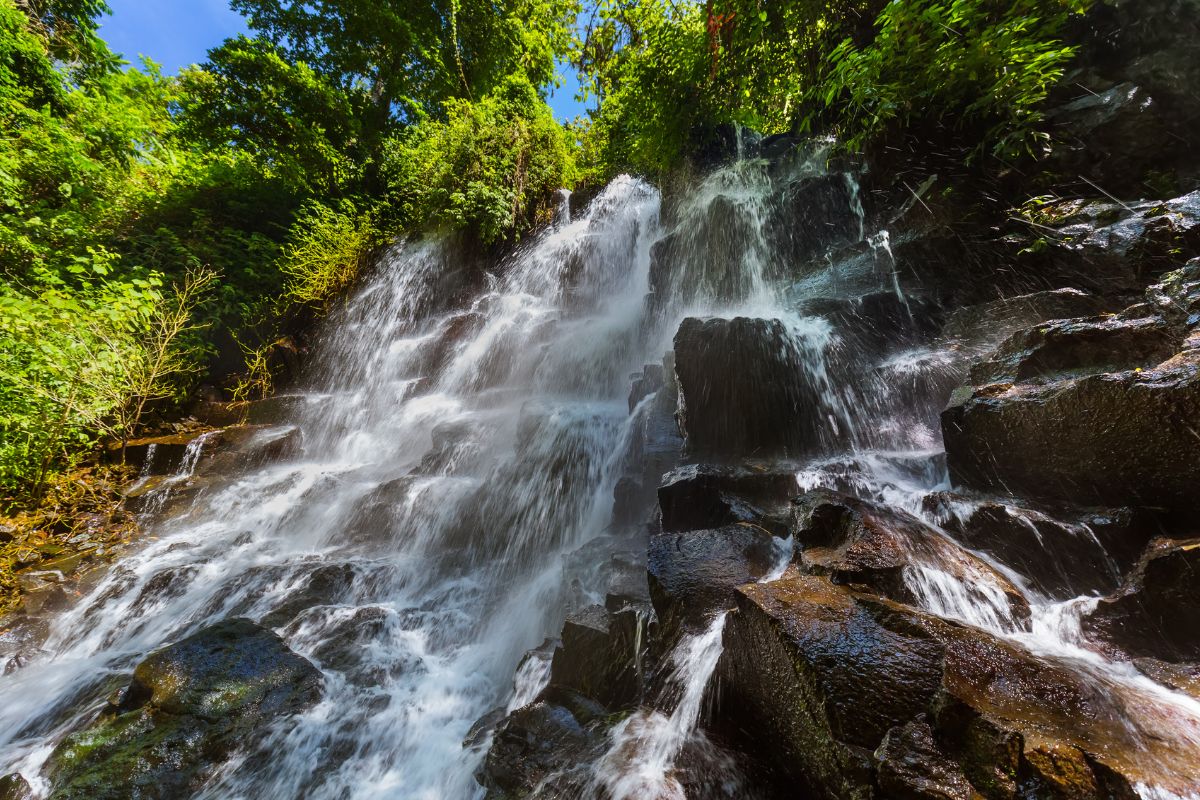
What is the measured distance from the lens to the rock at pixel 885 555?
2529 millimetres

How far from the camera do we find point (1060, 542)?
2867 millimetres

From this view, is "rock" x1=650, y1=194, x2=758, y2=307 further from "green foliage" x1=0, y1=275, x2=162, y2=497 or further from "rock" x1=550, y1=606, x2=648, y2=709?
"green foliage" x1=0, y1=275, x2=162, y2=497

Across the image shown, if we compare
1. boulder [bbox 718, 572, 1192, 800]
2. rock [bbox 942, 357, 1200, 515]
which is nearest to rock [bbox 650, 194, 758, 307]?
rock [bbox 942, 357, 1200, 515]

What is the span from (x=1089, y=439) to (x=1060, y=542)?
0.72 m

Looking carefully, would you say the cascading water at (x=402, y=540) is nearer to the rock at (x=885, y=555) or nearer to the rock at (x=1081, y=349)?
the rock at (x=885, y=555)

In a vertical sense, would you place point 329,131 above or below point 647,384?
above

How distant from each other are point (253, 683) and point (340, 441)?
20.3 feet

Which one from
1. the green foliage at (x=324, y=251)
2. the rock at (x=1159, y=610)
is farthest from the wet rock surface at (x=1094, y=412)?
the green foliage at (x=324, y=251)

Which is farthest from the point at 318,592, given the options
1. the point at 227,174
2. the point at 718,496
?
the point at 227,174

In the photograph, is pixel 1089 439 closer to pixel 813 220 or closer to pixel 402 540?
pixel 813 220

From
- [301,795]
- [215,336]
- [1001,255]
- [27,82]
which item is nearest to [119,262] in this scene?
[215,336]

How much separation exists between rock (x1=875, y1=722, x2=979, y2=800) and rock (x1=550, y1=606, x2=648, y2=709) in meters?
1.70

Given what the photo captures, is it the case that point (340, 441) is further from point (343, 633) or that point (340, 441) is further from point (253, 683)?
point (253, 683)

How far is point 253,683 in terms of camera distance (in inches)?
128
